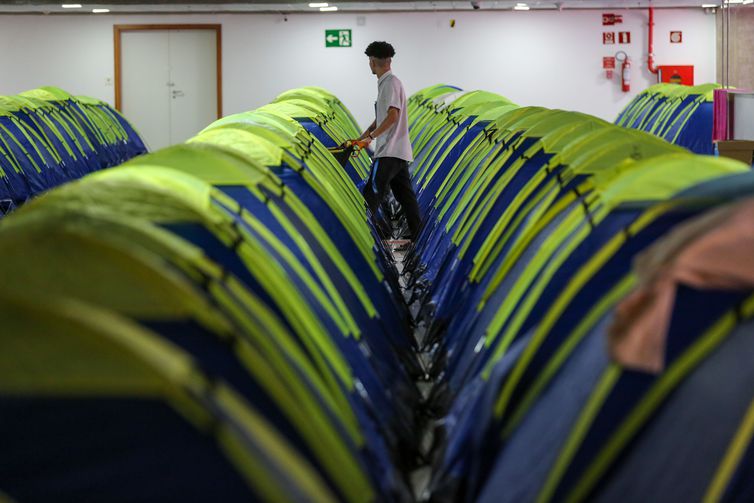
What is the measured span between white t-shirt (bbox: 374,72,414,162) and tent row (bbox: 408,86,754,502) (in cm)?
321

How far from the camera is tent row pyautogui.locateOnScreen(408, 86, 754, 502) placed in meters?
2.30

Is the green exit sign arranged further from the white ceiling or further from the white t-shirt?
the white t-shirt

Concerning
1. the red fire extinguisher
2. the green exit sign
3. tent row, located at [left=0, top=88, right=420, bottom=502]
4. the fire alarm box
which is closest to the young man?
tent row, located at [left=0, top=88, right=420, bottom=502]

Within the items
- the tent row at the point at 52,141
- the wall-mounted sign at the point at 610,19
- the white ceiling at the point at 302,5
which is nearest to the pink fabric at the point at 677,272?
the tent row at the point at 52,141

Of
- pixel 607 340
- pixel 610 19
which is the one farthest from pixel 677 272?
pixel 610 19

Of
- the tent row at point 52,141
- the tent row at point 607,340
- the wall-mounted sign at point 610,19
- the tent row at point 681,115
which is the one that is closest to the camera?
the tent row at point 607,340

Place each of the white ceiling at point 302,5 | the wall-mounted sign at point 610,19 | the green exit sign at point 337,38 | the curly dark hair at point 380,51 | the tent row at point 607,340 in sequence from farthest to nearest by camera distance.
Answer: the green exit sign at point 337,38
the wall-mounted sign at point 610,19
the white ceiling at point 302,5
the curly dark hair at point 380,51
the tent row at point 607,340

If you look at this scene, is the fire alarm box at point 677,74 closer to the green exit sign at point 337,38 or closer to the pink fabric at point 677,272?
the green exit sign at point 337,38

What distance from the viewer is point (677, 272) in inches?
86.7

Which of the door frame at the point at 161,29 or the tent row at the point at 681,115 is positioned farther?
the door frame at the point at 161,29

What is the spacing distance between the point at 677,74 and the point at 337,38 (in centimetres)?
510

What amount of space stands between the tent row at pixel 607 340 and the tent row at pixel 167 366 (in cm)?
38

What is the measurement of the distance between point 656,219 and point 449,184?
4287mm

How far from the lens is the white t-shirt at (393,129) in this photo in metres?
7.75
